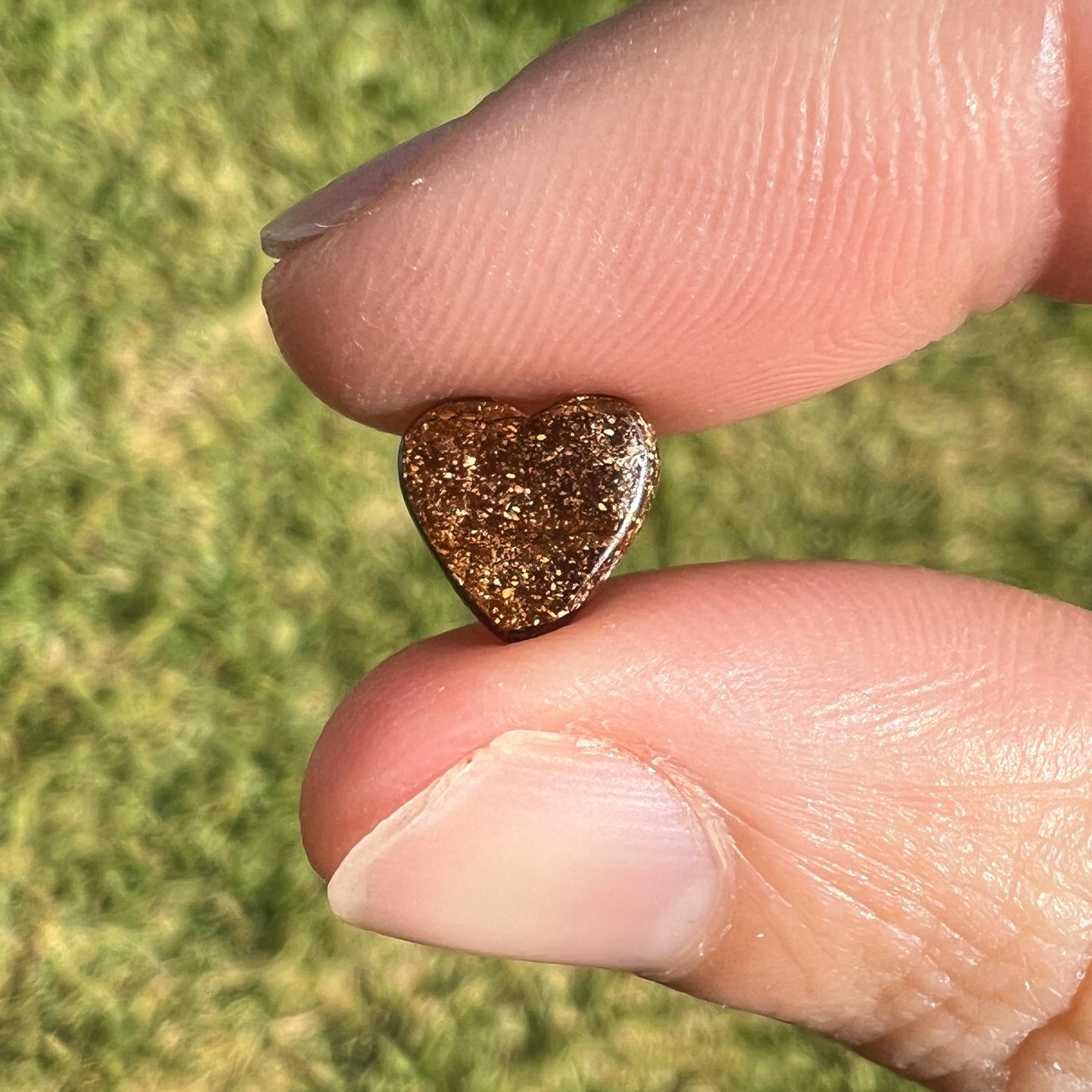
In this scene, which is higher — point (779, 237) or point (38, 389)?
point (38, 389)

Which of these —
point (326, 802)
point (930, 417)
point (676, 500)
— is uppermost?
point (326, 802)

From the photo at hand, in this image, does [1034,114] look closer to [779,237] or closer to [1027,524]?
[779,237]

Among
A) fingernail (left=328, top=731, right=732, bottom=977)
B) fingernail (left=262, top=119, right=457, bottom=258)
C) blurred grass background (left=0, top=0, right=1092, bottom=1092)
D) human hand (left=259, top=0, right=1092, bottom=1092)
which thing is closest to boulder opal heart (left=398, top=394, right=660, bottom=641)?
human hand (left=259, top=0, right=1092, bottom=1092)

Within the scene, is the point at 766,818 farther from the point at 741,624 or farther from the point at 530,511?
the point at 530,511

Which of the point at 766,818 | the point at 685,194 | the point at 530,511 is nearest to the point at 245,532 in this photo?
the point at 530,511

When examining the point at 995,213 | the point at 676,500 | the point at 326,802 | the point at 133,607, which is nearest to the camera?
the point at 326,802

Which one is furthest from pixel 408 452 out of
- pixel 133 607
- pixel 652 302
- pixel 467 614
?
pixel 133 607

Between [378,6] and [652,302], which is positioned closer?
[652,302]
